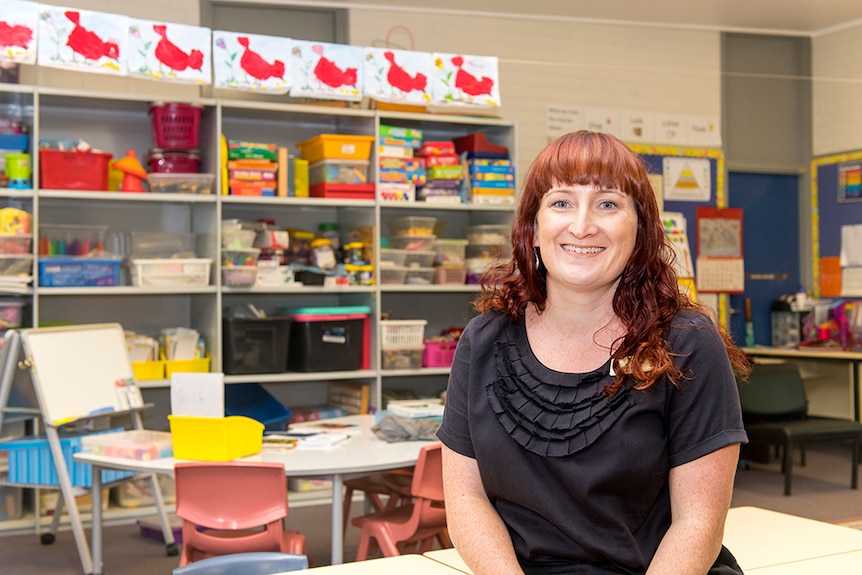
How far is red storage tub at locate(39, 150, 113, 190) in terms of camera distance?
16.6ft

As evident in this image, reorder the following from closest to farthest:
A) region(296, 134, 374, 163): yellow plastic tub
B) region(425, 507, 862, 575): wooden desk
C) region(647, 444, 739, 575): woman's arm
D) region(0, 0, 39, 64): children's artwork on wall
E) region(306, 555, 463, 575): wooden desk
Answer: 1. region(647, 444, 739, 575): woman's arm
2. region(306, 555, 463, 575): wooden desk
3. region(425, 507, 862, 575): wooden desk
4. region(0, 0, 39, 64): children's artwork on wall
5. region(296, 134, 374, 163): yellow plastic tub

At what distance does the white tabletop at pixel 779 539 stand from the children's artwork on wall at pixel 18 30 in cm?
320

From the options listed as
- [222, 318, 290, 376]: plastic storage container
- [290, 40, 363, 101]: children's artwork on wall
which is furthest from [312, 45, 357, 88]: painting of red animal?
[222, 318, 290, 376]: plastic storage container

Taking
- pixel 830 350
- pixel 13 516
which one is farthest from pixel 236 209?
pixel 830 350

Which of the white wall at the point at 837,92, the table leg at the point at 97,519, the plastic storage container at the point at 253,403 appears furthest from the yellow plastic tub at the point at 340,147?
the white wall at the point at 837,92

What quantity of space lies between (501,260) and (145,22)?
279 centimetres

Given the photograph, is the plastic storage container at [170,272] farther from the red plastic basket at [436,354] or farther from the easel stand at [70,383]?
the red plastic basket at [436,354]

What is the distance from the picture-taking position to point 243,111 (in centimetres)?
572

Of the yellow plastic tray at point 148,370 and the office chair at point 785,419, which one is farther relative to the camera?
the office chair at point 785,419

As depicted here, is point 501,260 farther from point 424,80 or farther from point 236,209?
point 236,209

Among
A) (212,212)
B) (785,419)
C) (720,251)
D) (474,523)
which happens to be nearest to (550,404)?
(474,523)

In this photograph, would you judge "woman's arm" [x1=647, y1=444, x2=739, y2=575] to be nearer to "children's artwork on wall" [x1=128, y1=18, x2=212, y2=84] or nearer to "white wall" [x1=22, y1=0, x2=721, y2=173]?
"children's artwork on wall" [x1=128, y1=18, x2=212, y2=84]

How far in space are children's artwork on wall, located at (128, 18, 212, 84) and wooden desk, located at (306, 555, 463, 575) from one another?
2832 millimetres

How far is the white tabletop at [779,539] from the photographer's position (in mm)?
2186
